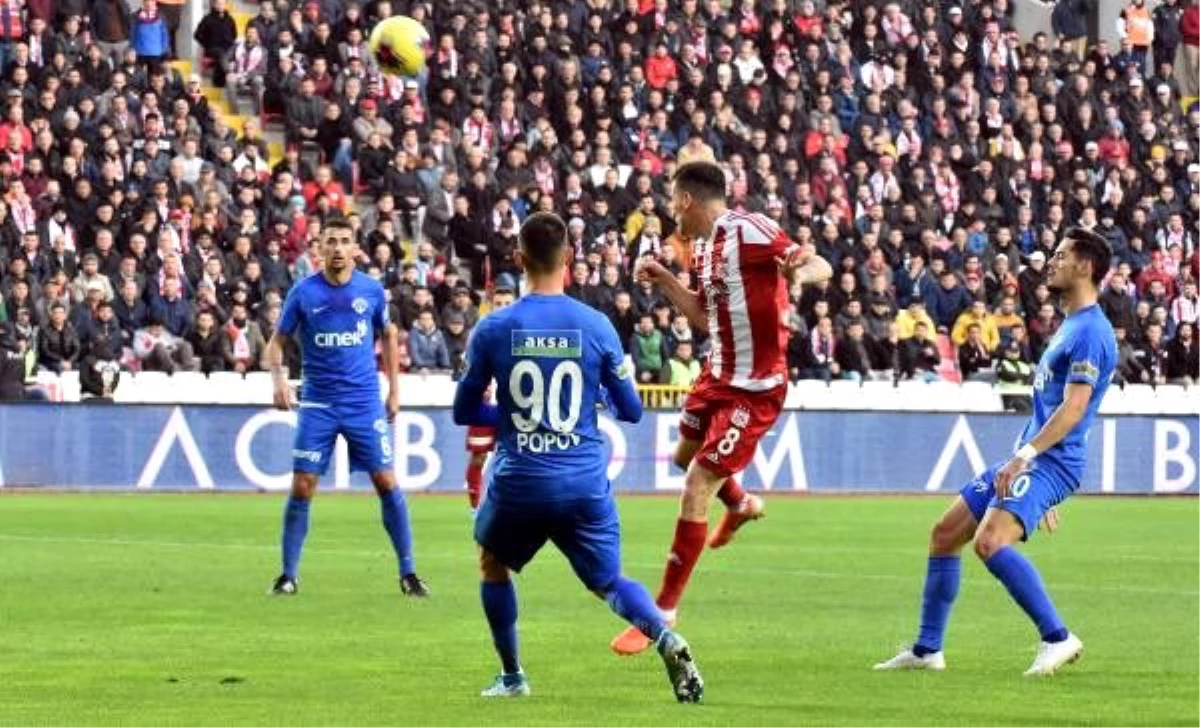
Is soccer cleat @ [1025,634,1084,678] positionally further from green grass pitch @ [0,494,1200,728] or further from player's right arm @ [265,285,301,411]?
player's right arm @ [265,285,301,411]

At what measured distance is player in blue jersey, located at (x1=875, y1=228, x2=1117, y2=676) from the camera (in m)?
12.8

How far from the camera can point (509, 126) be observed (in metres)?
37.7

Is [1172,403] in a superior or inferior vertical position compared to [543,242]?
inferior

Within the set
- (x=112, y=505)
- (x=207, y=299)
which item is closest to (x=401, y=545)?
(x=112, y=505)

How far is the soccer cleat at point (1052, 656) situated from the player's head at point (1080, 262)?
1639 millimetres

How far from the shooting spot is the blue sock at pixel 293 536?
58.3ft

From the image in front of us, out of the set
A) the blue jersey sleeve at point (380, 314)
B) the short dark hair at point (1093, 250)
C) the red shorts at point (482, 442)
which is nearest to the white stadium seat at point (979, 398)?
the red shorts at point (482, 442)

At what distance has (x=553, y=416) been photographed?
11.4m

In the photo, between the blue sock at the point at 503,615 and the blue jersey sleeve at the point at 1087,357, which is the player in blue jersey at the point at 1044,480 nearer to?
the blue jersey sleeve at the point at 1087,357

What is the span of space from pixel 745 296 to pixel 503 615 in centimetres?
338

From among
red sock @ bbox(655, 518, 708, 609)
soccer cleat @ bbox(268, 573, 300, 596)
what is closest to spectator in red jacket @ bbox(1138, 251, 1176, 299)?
soccer cleat @ bbox(268, 573, 300, 596)

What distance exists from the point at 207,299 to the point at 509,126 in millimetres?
6795

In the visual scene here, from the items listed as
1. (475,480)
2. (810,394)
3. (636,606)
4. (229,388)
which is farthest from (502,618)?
(810,394)

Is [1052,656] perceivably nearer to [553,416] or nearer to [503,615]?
[503,615]
